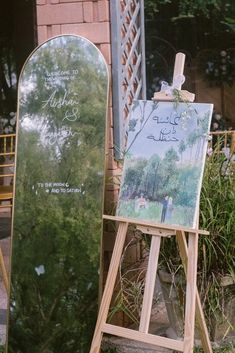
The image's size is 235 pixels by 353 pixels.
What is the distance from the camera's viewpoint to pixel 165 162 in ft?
8.07

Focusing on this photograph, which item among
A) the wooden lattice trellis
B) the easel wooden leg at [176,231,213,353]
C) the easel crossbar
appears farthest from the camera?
the wooden lattice trellis

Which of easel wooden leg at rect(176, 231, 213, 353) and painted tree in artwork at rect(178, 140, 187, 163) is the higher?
painted tree in artwork at rect(178, 140, 187, 163)

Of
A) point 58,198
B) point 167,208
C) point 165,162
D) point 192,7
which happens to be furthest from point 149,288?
point 192,7

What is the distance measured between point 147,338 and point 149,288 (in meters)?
0.21

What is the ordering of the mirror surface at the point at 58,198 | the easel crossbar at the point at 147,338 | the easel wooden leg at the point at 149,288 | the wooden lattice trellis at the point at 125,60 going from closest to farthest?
the easel crossbar at the point at 147,338
the easel wooden leg at the point at 149,288
the mirror surface at the point at 58,198
the wooden lattice trellis at the point at 125,60

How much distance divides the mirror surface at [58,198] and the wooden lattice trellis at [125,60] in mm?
209

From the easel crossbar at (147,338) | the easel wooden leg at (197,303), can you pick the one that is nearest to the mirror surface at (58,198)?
the easel crossbar at (147,338)

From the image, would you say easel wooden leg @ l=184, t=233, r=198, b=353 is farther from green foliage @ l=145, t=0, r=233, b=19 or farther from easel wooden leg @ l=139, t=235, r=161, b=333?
green foliage @ l=145, t=0, r=233, b=19

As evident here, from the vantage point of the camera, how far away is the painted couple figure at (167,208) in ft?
7.89

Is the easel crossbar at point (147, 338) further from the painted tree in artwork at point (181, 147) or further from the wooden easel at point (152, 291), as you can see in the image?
the painted tree in artwork at point (181, 147)

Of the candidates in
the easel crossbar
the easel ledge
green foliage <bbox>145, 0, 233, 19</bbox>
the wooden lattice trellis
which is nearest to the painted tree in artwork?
the easel ledge

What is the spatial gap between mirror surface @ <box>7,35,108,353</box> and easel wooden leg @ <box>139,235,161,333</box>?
35 cm

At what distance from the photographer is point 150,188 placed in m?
2.47

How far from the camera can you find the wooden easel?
228cm
